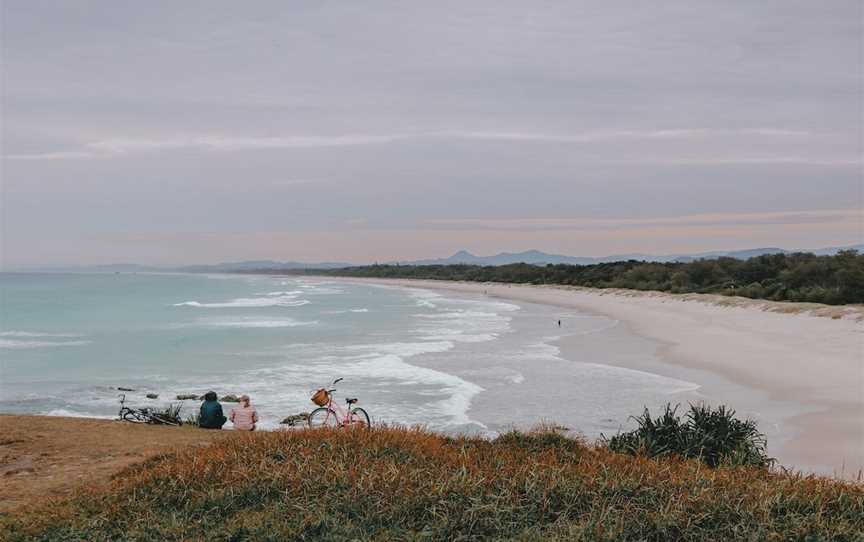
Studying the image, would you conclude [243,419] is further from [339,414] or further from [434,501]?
[434,501]

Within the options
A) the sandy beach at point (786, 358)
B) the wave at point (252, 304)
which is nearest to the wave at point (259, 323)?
the wave at point (252, 304)

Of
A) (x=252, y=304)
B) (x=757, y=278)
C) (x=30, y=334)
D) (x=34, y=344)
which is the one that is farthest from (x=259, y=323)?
(x=757, y=278)

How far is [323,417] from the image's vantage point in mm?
12617

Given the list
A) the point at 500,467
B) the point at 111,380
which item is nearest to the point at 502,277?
the point at 111,380

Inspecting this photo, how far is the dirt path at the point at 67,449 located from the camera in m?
7.89

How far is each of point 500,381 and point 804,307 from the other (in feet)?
78.4

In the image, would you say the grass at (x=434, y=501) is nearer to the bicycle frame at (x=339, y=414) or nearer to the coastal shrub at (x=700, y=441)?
the coastal shrub at (x=700, y=441)

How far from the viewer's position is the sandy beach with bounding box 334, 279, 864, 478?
1212 cm

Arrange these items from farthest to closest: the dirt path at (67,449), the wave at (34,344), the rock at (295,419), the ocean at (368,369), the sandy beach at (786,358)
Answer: the wave at (34,344)
the ocean at (368,369)
the rock at (295,419)
the sandy beach at (786,358)
the dirt path at (67,449)

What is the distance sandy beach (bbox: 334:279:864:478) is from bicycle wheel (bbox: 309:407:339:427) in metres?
6.92

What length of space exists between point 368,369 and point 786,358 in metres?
12.9

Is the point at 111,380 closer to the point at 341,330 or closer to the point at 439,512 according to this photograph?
the point at 341,330

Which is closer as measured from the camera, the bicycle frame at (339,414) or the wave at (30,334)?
the bicycle frame at (339,414)

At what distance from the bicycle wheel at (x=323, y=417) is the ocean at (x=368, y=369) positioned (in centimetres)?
253
